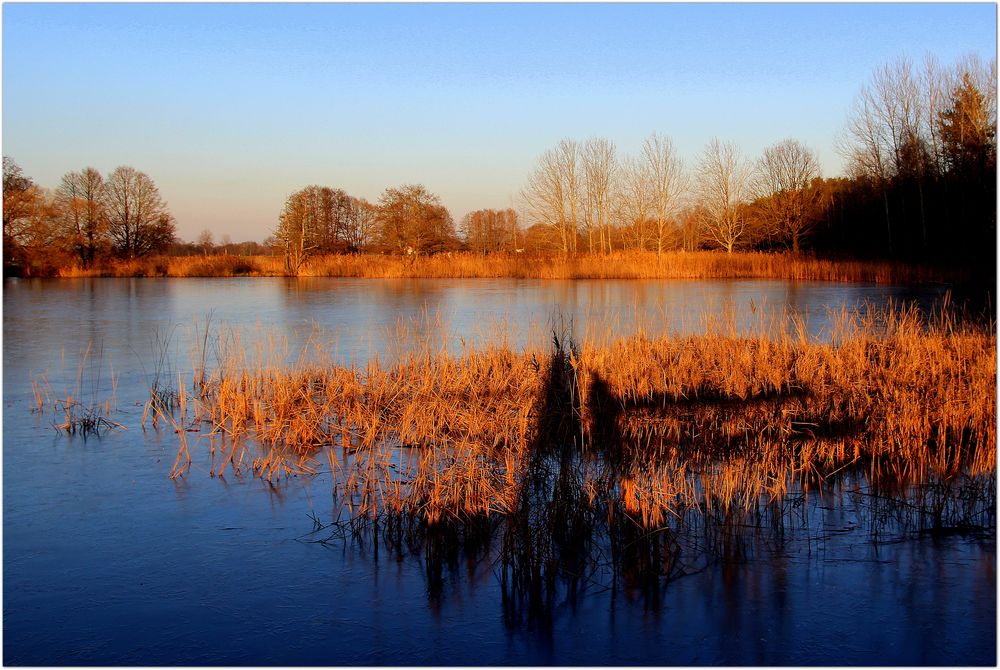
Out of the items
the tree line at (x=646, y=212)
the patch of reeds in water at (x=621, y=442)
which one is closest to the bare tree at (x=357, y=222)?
the tree line at (x=646, y=212)

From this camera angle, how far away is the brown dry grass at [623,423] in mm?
4082

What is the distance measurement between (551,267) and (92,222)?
19.5 meters

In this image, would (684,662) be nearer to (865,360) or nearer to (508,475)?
(508,475)

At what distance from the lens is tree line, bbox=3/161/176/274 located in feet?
89.9

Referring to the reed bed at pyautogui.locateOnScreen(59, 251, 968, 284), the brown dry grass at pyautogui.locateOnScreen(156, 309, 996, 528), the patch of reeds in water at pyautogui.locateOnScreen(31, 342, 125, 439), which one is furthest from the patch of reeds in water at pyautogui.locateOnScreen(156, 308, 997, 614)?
the reed bed at pyautogui.locateOnScreen(59, 251, 968, 284)

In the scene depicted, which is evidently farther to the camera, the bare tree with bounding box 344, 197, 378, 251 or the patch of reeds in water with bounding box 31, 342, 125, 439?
the bare tree with bounding box 344, 197, 378, 251

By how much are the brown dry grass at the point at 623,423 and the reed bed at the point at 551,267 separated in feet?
51.8

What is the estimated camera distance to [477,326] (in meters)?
11.1

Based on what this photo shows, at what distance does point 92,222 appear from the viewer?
111 feet

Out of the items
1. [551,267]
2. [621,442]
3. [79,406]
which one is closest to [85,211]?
[551,267]

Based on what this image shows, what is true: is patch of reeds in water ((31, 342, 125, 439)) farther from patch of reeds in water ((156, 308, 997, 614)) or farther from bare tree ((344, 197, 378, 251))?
bare tree ((344, 197, 378, 251))

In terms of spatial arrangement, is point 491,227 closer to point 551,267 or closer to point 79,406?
point 551,267

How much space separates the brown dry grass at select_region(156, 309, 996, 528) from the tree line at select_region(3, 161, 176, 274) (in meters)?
23.7

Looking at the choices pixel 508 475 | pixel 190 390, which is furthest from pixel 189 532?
pixel 190 390
